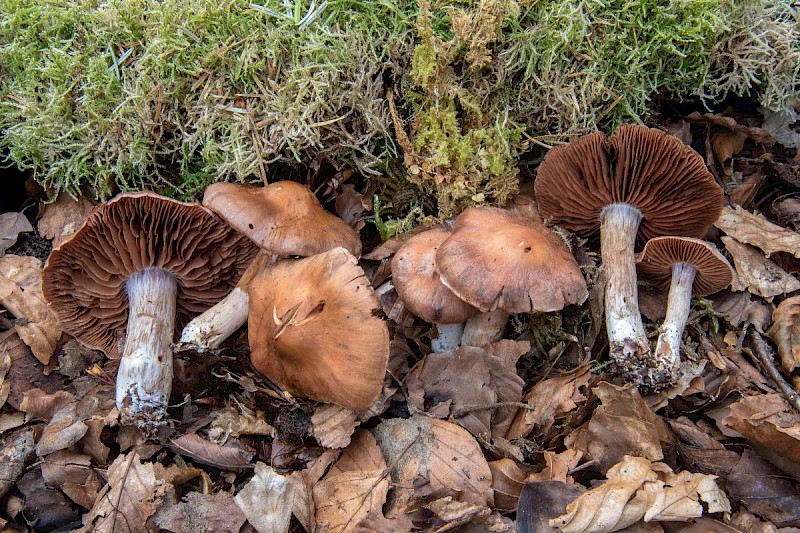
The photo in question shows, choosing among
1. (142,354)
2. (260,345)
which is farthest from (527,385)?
(142,354)

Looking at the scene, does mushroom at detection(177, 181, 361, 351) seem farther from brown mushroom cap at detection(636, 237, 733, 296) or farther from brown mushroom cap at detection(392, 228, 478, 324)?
brown mushroom cap at detection(636, 237, 733, 296)

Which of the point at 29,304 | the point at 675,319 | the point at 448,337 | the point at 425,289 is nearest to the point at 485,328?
the point at 448,337

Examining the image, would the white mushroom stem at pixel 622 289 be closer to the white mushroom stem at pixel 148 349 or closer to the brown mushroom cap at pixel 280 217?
the brown mushroom cap at pixel 280 217

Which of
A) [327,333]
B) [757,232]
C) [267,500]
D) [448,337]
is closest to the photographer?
[267,500]

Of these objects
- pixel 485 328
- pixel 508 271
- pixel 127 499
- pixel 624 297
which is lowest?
pixel 127 499

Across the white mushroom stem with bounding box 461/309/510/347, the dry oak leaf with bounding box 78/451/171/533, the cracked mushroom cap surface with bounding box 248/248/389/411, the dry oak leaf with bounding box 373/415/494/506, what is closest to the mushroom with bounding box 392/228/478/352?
the white mushroom stem with bounding box 461/309/510/347

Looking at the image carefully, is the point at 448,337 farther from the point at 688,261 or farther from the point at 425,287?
the point at 688,261

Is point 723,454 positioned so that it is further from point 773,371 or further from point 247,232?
point 247,232
